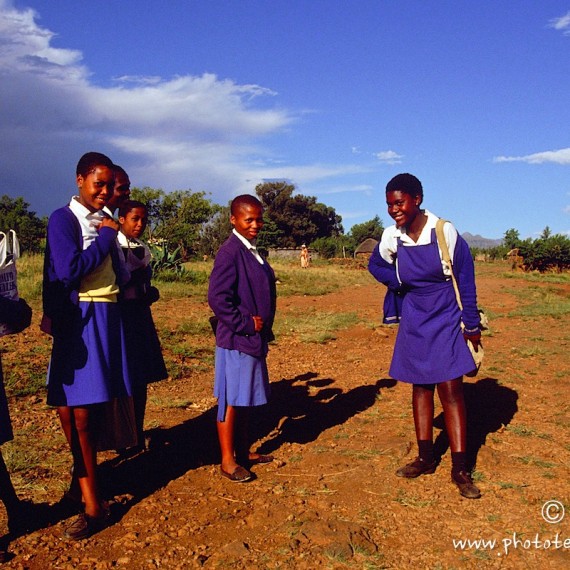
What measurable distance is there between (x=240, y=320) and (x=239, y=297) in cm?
15

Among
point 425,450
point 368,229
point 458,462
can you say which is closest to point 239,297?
point 425,450

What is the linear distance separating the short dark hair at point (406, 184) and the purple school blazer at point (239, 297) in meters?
0.87

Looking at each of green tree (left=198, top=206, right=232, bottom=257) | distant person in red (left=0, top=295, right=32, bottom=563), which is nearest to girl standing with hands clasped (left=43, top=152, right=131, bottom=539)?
distant person in red (left=0, top=295, right=32, bottom=563)

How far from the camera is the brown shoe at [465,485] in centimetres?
312

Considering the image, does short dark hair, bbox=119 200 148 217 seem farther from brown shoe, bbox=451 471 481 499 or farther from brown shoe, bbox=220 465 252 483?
brown shoe, bbox=451 471 481 499

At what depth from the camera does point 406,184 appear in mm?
3293

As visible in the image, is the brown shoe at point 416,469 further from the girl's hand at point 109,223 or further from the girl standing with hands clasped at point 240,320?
the girl's hand at point 109,223

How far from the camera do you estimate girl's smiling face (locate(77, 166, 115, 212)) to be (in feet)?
9.02

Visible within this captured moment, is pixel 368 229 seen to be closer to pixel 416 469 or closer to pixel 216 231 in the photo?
pixel 216 231

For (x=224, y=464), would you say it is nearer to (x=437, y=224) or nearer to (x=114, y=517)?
(x=114, y=517)

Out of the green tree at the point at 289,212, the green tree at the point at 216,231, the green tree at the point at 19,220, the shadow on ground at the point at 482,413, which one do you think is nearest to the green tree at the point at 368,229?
the green tree at the point at 289,212

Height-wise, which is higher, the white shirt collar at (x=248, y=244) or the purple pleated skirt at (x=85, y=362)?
the white shirt collar at (x=248, y=244)
